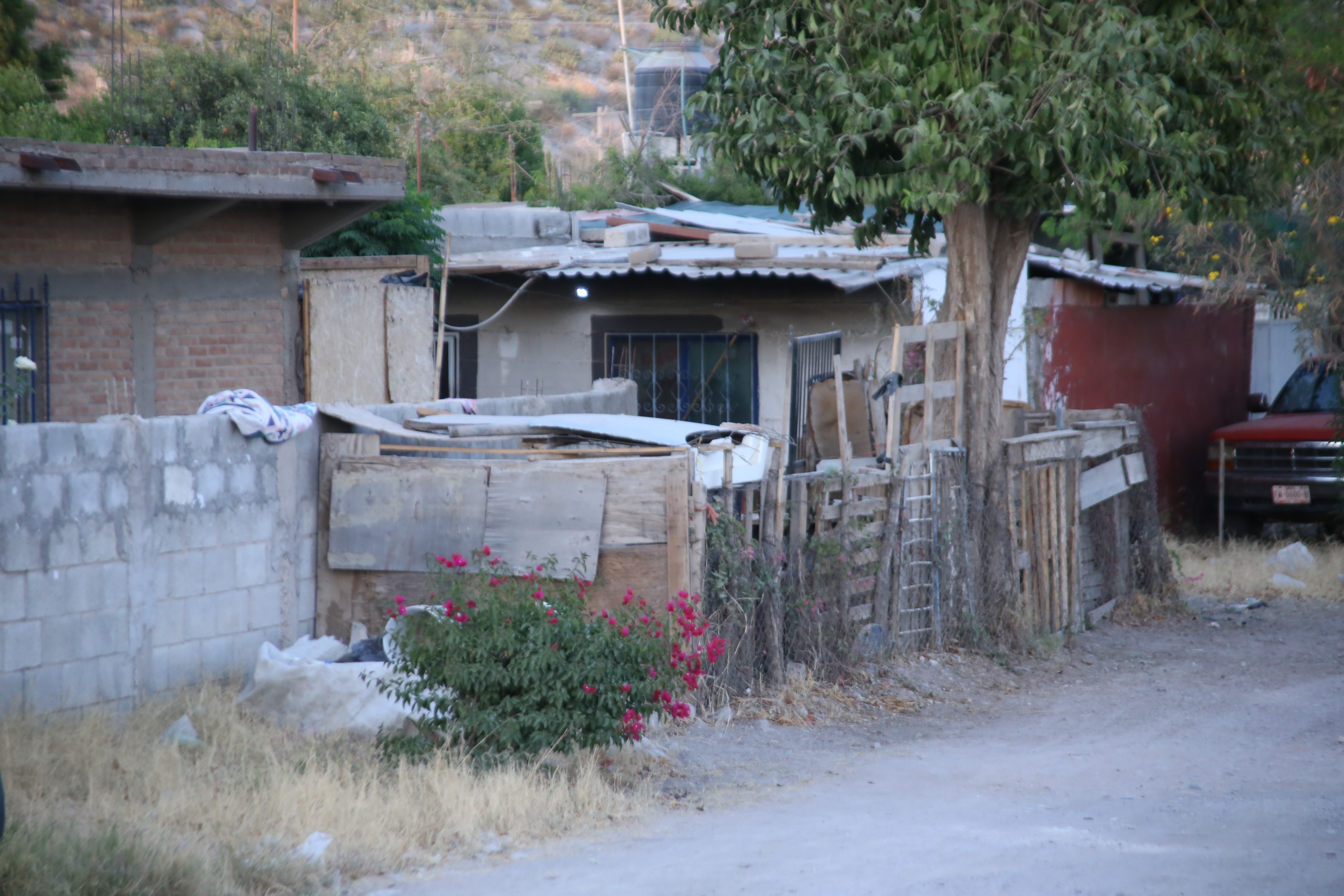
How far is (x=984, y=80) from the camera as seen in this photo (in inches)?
340

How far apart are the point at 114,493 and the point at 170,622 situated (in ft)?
2.63

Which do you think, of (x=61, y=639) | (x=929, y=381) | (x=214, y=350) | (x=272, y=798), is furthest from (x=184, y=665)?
(x=929, y=381)

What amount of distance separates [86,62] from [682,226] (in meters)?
34.3

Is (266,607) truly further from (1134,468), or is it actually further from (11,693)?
(1134,468)

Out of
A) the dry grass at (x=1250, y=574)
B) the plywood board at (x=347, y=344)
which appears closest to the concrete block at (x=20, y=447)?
the plywood board at (x=347, y=344)

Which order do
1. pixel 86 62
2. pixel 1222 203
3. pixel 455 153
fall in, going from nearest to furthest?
pixel 1222 203
pixel 455 153
pixel 86 62

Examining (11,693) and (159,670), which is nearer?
(11,693)

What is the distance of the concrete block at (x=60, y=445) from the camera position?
6023mm

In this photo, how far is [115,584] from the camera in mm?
6320

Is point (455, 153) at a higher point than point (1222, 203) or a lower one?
higher

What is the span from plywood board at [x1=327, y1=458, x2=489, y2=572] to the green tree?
11.4 feet

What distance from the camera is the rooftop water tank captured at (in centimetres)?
3366

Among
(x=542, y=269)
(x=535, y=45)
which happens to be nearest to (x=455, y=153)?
(x=542, y=269)

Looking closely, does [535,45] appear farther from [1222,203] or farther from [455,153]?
[1222,203]
